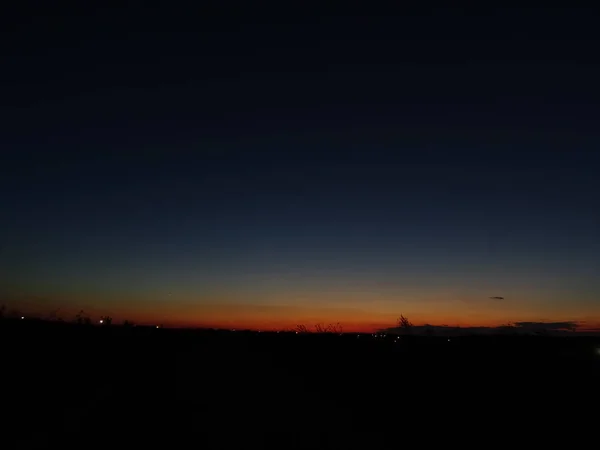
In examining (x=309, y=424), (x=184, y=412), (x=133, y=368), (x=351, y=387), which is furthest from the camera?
(x=133, y=368)

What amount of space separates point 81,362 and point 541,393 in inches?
979

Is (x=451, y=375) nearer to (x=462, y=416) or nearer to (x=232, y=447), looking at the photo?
(x=462, y=416)

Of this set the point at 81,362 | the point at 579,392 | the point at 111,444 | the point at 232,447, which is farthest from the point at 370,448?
the point at 81,362

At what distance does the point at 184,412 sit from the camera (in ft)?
55.0

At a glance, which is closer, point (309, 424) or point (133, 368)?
point (309, 424)

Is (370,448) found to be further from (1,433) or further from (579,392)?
(579,392)

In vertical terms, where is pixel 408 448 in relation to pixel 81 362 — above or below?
below

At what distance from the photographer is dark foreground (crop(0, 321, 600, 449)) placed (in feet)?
43.7

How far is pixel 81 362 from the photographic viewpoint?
36125 mm

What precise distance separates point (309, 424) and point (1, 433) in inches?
263

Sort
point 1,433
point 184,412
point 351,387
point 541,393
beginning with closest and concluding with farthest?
point 1,433
point 184,412
point 541,393
point 351,387

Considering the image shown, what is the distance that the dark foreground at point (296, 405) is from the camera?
13.3m

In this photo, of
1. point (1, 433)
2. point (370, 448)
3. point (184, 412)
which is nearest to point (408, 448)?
point (370, 448)

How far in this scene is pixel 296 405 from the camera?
736 inches
